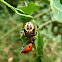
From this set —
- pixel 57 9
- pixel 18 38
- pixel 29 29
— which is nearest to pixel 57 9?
pixel 57 9

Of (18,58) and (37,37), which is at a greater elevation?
(37,37)

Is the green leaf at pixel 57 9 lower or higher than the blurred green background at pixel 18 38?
higher

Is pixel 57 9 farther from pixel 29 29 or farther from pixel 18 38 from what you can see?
pixel 18 38

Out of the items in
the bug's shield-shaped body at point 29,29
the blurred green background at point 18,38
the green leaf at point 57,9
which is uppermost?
the green leaf at point 57,9

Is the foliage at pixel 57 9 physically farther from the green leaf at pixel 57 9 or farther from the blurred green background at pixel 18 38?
the blurred green background at pixel 18 38

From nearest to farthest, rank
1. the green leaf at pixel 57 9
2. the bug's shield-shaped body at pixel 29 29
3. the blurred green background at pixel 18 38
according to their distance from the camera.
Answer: the green leaf at pixel 57 9 → the bug's shield-shaped body at pixel 29 29 → the blurred green background at pixel 18 38

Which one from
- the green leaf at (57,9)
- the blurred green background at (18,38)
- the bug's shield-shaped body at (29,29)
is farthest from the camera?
the blurred green background at (18,38)

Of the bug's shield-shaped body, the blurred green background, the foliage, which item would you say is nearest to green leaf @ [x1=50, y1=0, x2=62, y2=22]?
the foliage

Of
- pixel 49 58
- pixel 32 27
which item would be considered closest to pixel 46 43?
pixel 49 58

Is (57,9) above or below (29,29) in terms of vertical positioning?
above

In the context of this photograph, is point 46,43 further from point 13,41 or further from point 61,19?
point 61,19

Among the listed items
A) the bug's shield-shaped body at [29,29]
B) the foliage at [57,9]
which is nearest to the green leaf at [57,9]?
the foliage at [57,9]
